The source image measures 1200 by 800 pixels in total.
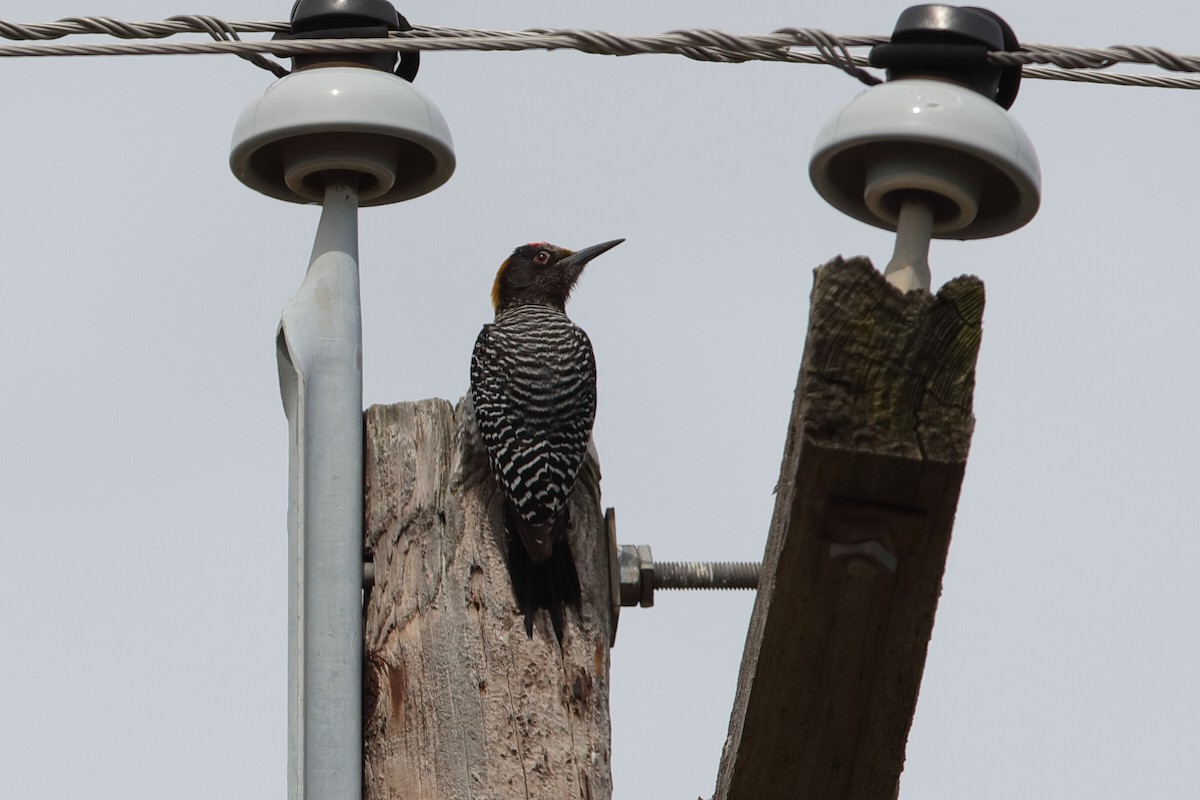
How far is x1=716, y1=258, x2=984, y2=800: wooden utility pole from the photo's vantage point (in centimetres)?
239

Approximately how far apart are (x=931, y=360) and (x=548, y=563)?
1.56 metres

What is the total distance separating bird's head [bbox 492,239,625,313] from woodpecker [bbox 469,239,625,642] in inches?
9.7

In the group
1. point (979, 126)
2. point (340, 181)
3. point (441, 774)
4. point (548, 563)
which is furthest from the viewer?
point (340, 181)

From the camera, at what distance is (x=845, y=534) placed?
253 cm

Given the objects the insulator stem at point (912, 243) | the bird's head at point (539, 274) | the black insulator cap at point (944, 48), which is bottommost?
the insulator stem at point (912, 243)

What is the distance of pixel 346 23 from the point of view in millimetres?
4090

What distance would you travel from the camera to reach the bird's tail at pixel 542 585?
12.2 feet

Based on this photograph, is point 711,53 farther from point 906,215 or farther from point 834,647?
point 834,647

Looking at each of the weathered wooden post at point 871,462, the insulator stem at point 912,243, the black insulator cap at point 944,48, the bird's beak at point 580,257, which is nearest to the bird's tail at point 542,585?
the weathered wooden post at point 871,462

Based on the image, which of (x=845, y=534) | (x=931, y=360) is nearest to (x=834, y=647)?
(x=845, y=534)

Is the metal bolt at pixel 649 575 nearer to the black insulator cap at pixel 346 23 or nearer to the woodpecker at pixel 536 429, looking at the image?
the woodpecker at pixel 536 429

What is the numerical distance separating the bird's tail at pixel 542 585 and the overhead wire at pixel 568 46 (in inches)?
42.0

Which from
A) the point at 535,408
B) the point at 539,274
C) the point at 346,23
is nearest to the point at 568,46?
the point at 346,23

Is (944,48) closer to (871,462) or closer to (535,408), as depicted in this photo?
(871,462)
